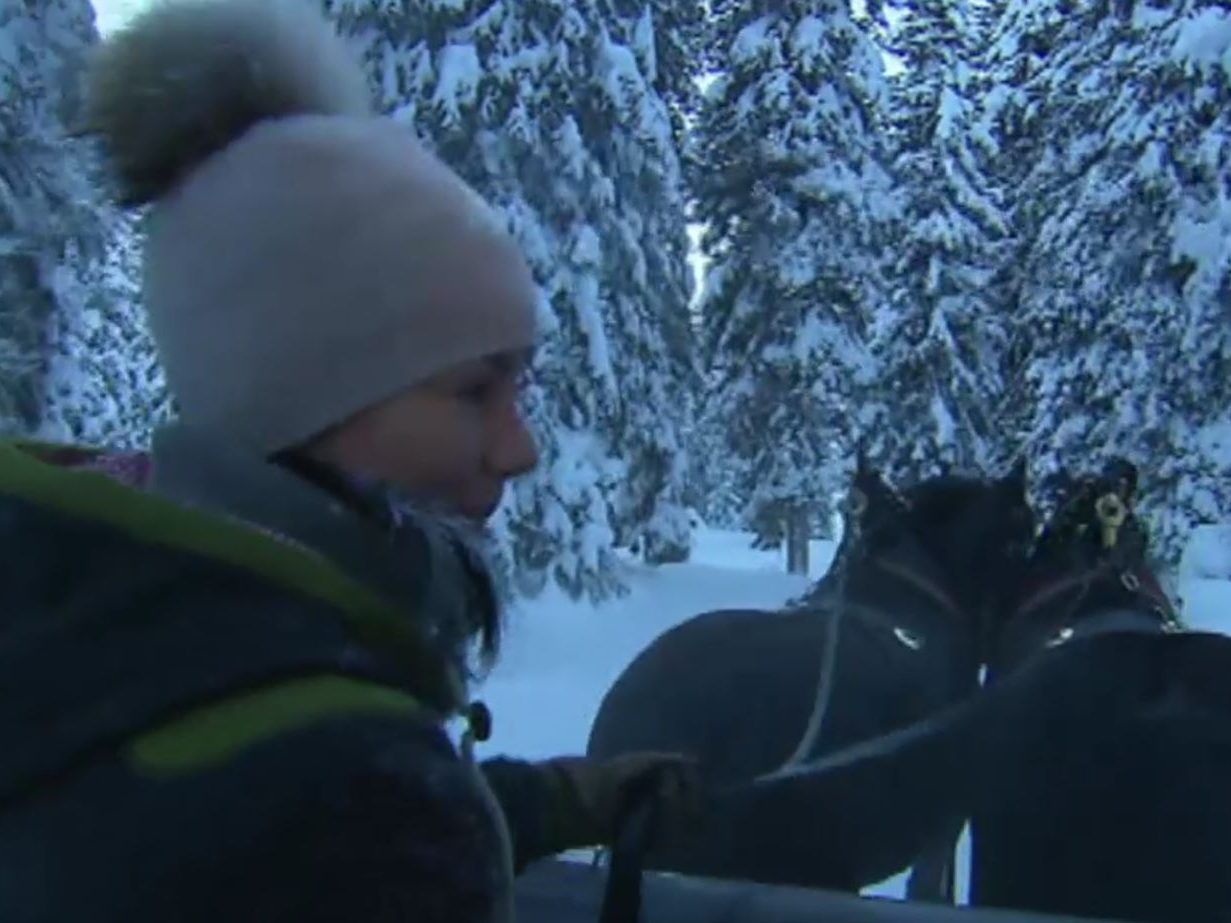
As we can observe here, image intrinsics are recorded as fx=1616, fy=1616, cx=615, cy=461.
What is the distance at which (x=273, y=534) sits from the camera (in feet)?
3.71

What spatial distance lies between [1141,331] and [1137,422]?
1193 millimetres

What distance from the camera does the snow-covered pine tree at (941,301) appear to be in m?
29.2

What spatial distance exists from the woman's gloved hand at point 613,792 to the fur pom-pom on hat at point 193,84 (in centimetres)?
74

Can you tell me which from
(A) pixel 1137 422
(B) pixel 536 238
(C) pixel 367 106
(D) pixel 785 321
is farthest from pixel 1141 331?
(C) pixel 367 106

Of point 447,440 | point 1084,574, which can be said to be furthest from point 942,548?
point 447,440

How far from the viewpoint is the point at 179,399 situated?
1357 millimetres

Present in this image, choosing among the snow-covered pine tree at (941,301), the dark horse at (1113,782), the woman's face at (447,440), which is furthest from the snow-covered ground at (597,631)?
the snow-covered pine tree at (941,301)

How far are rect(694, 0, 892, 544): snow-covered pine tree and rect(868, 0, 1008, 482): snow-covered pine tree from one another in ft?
7.12

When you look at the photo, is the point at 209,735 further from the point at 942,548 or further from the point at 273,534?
the point at 942,548

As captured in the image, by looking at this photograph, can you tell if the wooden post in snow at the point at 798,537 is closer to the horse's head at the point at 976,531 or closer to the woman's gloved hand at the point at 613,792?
the horse's head at the point at 976,531

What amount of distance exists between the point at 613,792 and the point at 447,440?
58 cm

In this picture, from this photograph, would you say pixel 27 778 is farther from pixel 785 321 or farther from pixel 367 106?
pixel 785 321

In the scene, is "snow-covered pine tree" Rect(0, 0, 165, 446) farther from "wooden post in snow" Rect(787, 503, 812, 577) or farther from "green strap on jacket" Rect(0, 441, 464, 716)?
"green strap on jacket" Rect(0, 441, 464, 716)

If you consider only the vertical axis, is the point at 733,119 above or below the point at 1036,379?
above
